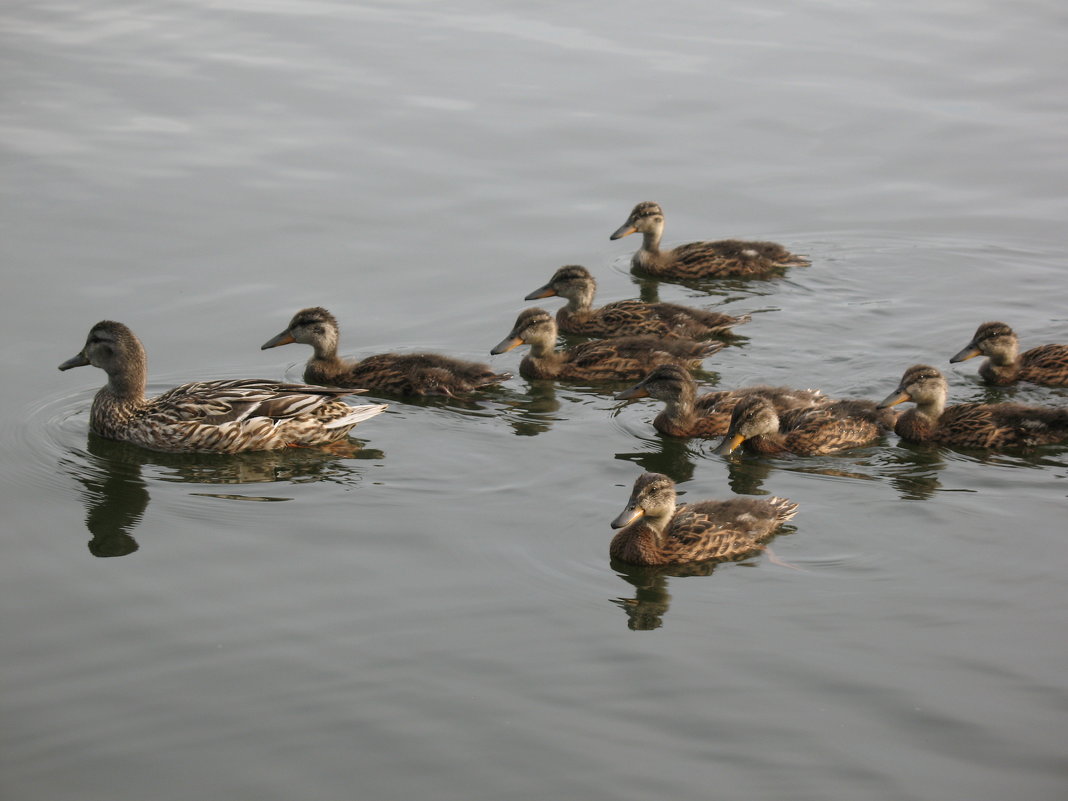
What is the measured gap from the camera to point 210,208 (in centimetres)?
1253

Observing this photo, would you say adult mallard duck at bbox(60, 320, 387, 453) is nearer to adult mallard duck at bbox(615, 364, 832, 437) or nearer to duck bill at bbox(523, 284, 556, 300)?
adult mallard duck at bbox(615, 364, 832, 437)

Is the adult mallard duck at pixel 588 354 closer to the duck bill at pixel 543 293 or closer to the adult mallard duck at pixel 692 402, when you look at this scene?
the duck bill at pixel 543 293

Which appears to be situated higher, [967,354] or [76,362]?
[967,354]

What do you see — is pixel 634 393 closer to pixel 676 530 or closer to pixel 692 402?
pixel 692 402

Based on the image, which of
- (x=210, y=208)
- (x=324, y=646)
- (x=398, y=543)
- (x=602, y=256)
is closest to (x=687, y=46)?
(x=602, y=256)

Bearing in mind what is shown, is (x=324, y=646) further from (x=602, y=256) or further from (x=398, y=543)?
(x=602, y=256)

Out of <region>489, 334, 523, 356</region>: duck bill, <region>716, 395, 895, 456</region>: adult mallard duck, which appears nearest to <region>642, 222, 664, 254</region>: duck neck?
<region>489, 334, 523, 356</region>: duck bill

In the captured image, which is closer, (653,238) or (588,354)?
(588,354)

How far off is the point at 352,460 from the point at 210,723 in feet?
9.84

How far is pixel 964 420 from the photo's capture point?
904 cm

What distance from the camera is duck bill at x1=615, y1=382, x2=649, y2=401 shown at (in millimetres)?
9578

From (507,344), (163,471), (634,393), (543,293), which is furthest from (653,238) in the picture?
(163,471)

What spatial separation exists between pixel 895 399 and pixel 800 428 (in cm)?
73

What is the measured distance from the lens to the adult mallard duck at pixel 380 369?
32.2 ft
